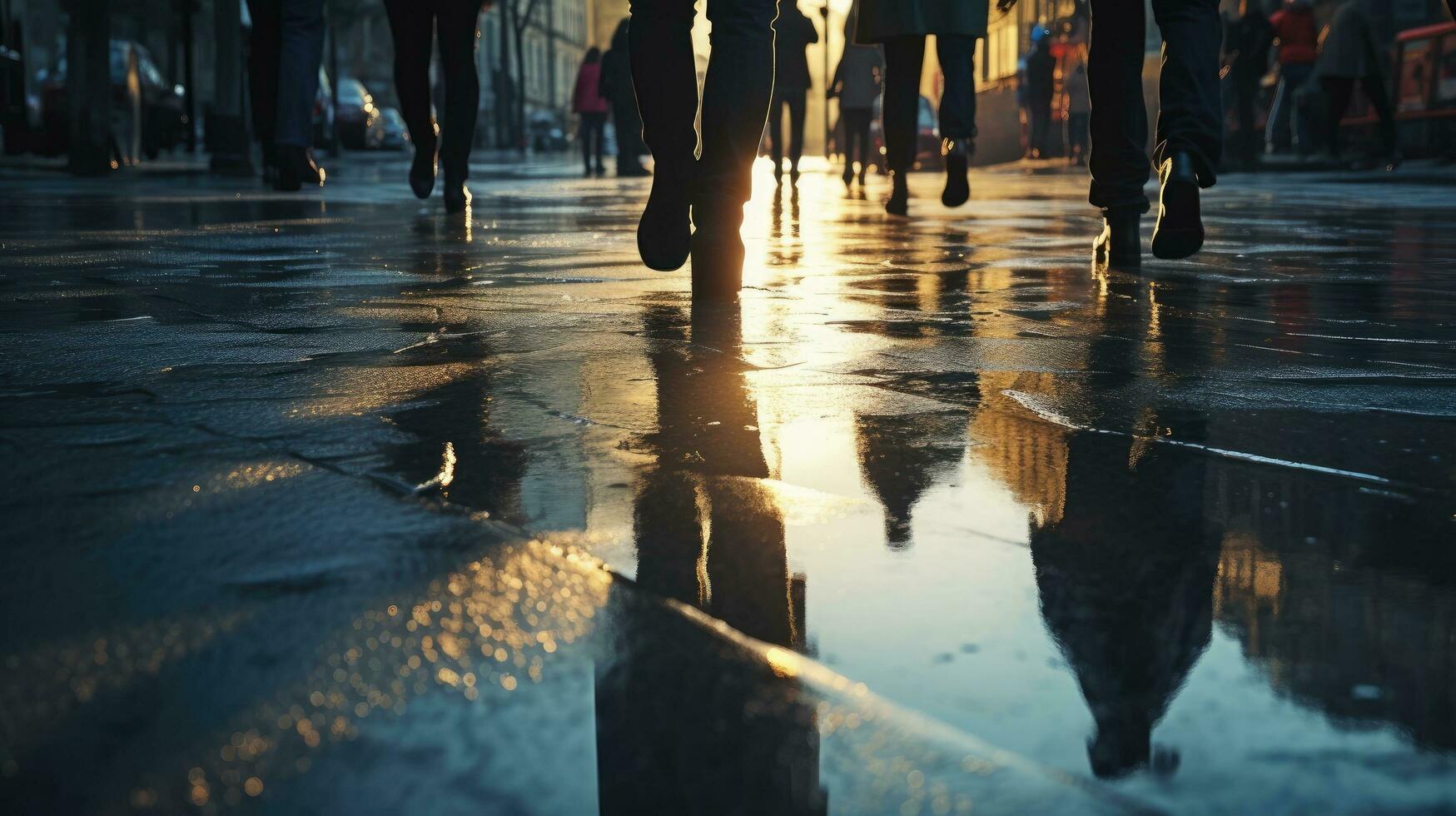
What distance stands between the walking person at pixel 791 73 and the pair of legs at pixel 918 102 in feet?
19.0

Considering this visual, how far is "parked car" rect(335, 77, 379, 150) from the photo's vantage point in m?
35.0

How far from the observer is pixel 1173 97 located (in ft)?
14.3

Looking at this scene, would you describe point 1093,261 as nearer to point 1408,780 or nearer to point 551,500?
point 551,500

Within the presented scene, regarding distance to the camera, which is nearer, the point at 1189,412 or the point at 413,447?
the point at 413,447

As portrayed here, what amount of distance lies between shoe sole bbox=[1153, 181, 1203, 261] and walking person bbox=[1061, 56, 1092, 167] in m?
16.3

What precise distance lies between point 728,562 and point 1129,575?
0.33 metres

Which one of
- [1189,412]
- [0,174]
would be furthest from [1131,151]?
[0,174]

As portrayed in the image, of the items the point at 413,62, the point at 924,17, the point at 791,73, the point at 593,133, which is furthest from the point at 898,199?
the point at 593,133

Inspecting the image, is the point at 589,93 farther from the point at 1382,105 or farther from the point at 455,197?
the point at 455,197

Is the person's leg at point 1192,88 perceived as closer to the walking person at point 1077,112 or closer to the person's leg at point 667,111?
the person's leg at point 667,111

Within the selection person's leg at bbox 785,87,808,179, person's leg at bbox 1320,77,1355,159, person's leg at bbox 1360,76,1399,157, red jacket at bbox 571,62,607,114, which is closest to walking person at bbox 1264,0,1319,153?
person's leg at bbox 1320,77,1355,159

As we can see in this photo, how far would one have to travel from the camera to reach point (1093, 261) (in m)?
5.18

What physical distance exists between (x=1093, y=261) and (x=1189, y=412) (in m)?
2.88

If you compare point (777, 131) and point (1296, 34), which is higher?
point (1296, 34)
